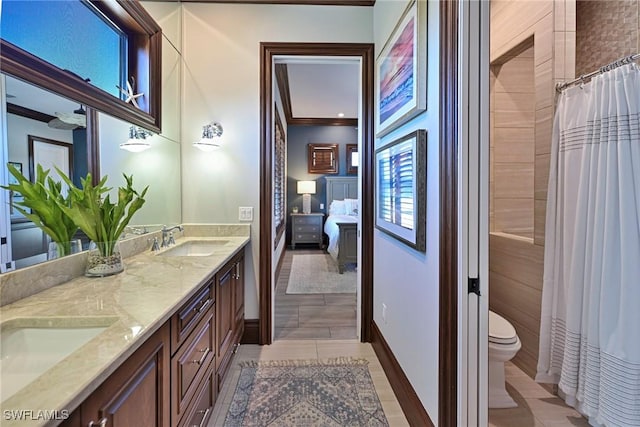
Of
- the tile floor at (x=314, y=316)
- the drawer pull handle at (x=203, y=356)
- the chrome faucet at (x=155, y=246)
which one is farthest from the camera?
the tile floor at (x=314, y=316)

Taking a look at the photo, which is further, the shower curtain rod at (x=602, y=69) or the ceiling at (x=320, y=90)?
the ceiling at (x=320, y=90)

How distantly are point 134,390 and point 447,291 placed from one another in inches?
46.2

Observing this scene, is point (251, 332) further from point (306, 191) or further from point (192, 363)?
point (306, 191)

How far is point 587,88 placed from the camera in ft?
5.81

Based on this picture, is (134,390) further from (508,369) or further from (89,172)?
(508,369)

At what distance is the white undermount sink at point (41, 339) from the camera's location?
0.83m

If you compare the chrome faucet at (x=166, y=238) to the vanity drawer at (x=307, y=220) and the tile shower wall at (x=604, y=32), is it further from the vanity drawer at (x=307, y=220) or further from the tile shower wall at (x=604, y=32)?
the vanity drawer at (x=307, y=220)

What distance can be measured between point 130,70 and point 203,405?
202cm

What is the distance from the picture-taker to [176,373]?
1193mm

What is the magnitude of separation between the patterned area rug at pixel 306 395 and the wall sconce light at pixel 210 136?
176 cm

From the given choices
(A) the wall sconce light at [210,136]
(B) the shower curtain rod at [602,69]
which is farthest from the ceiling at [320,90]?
(B) the shower curtain rod at [602,69]

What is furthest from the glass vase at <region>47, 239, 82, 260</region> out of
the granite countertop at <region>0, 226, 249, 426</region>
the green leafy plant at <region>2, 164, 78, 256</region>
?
the granite countertop at <region>0, 226, 249, 426</region>

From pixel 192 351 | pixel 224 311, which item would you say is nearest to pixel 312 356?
pixel 224 311

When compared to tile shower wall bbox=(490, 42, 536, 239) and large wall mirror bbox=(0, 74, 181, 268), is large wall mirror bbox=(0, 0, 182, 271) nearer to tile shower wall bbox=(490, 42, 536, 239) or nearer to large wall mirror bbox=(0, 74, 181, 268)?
large wall mirror bbox=(0, 74, 181, 268)
